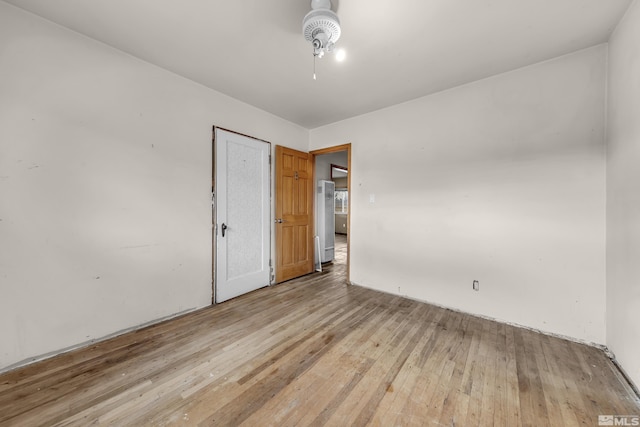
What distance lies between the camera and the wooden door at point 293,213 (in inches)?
146

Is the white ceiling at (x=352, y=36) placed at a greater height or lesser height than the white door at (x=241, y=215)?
greater

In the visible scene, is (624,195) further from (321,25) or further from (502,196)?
(321,25)

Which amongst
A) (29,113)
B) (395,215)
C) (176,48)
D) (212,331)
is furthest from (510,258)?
(29,113)

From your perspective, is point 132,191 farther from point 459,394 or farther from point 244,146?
point 459,394

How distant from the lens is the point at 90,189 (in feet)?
6.70

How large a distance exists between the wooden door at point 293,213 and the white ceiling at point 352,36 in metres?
1.34

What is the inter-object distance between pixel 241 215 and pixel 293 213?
0.96 m

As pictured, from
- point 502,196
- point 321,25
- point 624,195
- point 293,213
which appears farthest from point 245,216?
point 624,195
